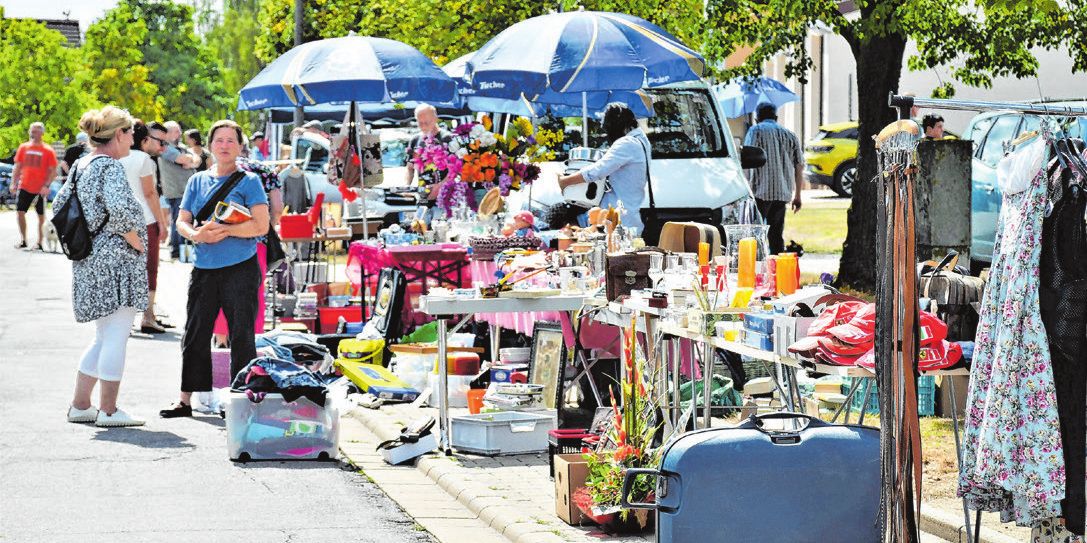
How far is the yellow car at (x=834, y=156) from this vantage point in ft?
103

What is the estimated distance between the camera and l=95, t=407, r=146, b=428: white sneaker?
9.62m

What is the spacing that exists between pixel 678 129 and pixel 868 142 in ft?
6.28

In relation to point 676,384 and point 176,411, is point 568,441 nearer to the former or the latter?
point 676,384

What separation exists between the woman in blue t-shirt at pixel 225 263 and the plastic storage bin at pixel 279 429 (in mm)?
1195

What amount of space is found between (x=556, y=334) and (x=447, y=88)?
16.6ft

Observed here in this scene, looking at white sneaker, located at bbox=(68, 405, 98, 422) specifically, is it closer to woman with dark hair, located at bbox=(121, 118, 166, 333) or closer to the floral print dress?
the floral print dress

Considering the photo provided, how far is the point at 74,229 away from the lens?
9.54 metres

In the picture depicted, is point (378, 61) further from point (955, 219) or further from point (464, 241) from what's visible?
point (955, 219)

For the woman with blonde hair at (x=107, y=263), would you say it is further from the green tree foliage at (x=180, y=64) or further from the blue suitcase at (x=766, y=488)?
the green tree foliage at (x=180, y=64)

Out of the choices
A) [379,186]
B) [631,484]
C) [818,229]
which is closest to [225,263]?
[631,484]

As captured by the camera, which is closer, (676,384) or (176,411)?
(676,384)

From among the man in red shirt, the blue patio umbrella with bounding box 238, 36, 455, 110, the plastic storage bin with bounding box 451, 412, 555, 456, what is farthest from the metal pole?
the plastic storage bin with bounding box 451, 412, 555, 456

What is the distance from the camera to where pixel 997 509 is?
5.65 meters

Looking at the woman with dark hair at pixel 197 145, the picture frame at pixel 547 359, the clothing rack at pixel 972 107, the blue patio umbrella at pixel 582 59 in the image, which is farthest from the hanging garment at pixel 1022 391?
the woman with dark hair at pixel 197 145
